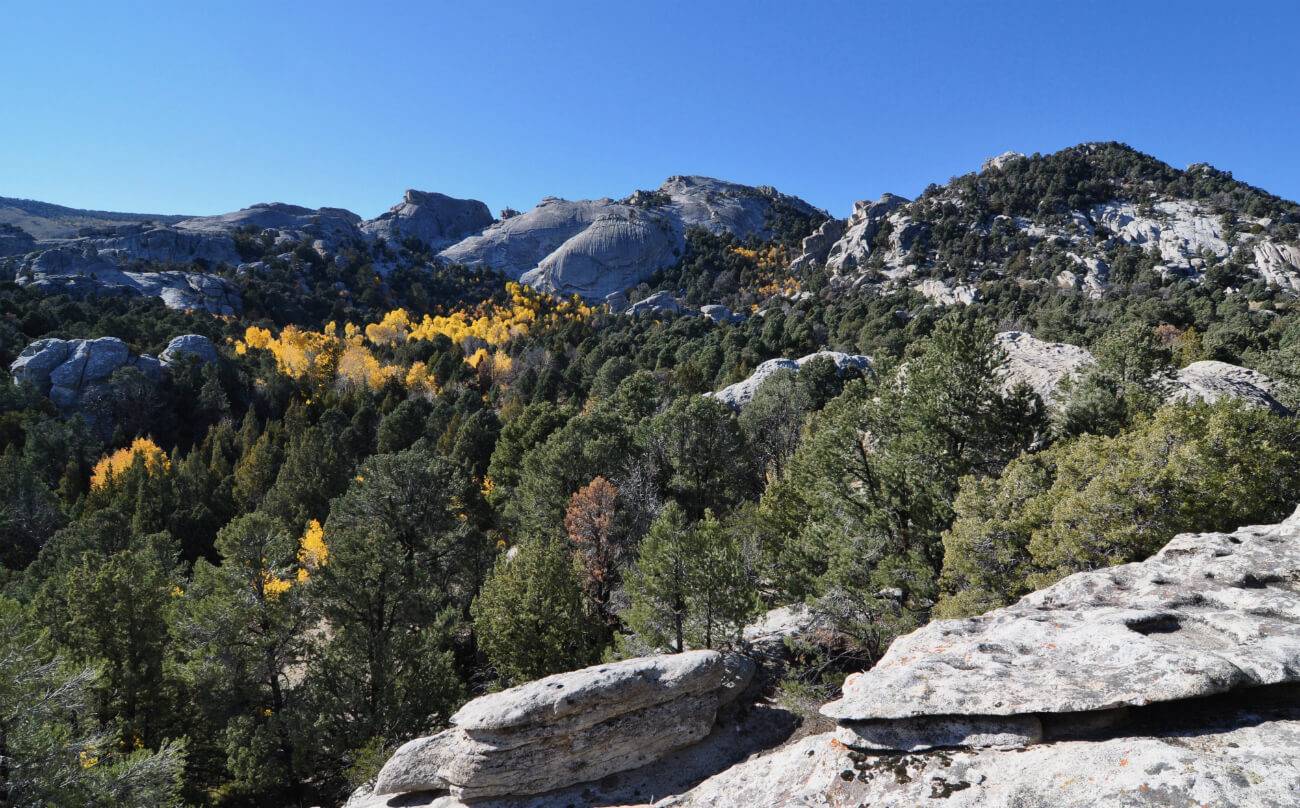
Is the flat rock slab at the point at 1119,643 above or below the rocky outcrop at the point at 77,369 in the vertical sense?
below

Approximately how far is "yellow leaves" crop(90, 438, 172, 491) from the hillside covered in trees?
2.25ft

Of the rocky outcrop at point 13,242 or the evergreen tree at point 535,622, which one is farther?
the rocky outcrop at point 13,242

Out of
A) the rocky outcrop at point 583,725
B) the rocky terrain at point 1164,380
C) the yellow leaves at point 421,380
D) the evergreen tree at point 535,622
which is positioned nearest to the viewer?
the rocky outcrop at point 583,725

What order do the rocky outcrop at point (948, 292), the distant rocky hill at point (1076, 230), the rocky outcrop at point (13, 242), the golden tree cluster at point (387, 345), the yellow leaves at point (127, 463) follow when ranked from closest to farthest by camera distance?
the yellow leaves at point (127, 463), the distant rocky hill at point (1076, 230), the golden tree cluster at point (387, 345), the rocky outcrop at point (948, 292), the rocky outcrop at point (13, 242)

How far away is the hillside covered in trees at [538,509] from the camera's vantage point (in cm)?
1547

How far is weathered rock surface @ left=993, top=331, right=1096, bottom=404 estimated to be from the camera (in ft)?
107

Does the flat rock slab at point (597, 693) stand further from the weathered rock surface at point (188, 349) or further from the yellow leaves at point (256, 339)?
the yellow leaves at point (256, 339)

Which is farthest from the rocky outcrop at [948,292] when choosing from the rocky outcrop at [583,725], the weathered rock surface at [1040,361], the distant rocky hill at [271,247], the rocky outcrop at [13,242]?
the rocky outcrop at [13,242]

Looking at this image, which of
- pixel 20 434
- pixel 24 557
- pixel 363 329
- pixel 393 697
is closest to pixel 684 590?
pixel 393 697

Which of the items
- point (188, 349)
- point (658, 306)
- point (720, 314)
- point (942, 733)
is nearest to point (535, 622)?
point (942, 733)

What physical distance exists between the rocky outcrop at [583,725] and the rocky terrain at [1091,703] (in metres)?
1.49

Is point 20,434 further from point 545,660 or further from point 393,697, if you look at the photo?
point 545,660

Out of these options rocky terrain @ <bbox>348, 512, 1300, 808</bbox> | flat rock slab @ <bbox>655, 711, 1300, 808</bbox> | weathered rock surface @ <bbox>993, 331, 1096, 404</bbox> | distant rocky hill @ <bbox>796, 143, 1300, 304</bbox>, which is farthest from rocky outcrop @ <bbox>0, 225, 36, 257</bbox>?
flat rock slab @ <bbox>655, 711, 1300, 808</bbox>

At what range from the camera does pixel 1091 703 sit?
786 centimetres
